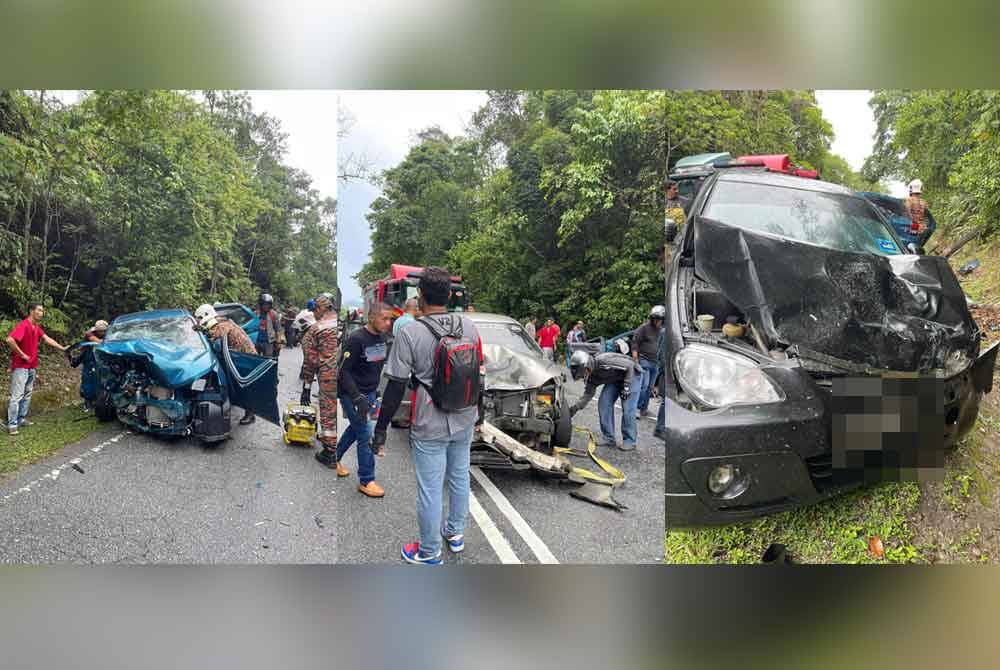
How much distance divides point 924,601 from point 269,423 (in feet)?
11.9

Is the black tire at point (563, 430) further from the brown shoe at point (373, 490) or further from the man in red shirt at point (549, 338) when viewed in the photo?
the brown shoe at point (373, 490)

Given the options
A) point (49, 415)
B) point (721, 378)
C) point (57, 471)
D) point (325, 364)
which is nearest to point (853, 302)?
point (721, 378)

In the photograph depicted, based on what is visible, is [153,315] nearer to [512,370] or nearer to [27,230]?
[27,230]

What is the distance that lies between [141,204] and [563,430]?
2651mm

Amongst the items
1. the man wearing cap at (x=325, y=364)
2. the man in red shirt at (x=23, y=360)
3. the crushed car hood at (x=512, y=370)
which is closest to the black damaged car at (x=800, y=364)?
the crushed car hood at (x=512, y=370)

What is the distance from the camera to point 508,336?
10.5 feet

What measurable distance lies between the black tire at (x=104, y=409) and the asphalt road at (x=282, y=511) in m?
0.15

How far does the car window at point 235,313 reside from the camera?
350 centimetres

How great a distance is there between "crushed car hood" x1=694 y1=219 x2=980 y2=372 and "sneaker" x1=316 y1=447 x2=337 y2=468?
2151 mm

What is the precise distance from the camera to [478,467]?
3.11 meters

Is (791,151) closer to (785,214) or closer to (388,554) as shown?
(785,214)

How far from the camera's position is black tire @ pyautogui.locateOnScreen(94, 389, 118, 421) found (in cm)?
338

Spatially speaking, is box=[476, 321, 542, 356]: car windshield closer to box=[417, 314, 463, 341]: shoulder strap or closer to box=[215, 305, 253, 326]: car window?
box=[417, 314, 463, 341]: shoulder strap
